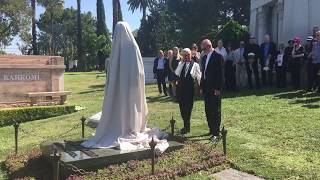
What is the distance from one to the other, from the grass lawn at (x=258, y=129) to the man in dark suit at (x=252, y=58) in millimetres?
752

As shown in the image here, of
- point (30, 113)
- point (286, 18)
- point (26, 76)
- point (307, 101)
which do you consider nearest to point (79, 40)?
point (286, 18)

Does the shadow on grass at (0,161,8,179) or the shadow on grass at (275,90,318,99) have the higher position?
the shadow on grass at (275,90,318,99)

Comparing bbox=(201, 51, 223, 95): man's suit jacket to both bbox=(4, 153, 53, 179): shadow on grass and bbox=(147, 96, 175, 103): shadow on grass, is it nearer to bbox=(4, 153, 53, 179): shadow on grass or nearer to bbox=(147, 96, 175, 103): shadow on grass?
bbox=(4, 153, 53, 179): shadow on grass

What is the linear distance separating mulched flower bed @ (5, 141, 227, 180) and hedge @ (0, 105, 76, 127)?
685 centimetres

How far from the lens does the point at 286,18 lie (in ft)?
70.4

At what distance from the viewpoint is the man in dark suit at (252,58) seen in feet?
61.3

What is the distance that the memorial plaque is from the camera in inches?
720

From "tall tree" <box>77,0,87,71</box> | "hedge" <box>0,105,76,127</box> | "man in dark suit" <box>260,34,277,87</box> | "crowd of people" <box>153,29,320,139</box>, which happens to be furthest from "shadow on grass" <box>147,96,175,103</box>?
"tall tree" <box>77,0,87,71</box>

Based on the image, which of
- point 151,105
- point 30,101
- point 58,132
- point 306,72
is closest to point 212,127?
point 58,132

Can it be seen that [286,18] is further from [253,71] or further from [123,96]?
[123,96]

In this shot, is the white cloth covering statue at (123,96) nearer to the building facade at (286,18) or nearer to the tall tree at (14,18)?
the building facade at (286,18)

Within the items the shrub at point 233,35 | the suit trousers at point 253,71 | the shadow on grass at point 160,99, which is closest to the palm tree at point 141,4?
the shrub at point 233,35

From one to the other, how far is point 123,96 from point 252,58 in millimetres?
10145

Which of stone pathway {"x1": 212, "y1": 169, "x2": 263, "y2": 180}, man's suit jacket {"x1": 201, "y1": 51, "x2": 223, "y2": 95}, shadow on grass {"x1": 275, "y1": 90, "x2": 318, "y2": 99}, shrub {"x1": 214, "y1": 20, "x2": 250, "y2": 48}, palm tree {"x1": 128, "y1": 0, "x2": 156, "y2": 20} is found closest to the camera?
stone pathway {"x1": 212, "y1": 169, "x2": 263, "y2": 180}
